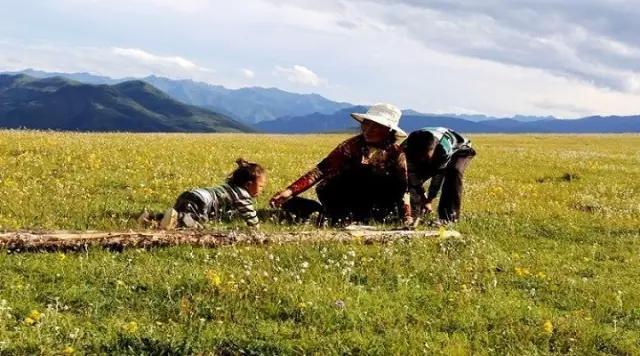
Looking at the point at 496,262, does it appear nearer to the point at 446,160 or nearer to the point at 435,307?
the point at 435,307

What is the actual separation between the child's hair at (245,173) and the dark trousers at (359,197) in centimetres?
191

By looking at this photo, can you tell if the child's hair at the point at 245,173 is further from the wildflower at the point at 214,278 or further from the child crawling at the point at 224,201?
the wildflower at the point at 214,278

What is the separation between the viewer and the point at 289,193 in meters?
13.8

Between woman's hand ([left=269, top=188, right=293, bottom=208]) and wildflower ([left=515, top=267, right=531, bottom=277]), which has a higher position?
woman's hand ([left=269, top=188, right=293, bottom=208])

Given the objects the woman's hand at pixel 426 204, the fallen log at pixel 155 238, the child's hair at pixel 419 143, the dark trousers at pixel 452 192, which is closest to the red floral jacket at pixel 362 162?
the child's hair at pixel 419 143

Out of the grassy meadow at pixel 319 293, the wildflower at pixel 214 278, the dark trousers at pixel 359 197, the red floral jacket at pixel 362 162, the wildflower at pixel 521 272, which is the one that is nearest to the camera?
the grassy meadow at pixel 319 293

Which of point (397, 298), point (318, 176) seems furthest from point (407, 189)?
point (397, 298)

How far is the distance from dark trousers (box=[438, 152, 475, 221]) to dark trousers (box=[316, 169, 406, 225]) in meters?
1.13

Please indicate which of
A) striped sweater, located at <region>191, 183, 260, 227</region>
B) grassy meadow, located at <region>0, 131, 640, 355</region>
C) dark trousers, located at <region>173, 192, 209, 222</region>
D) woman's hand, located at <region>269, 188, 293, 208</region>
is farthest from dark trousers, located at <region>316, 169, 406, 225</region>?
dark trousers, located at <region>173, 192, 209, 222</region>

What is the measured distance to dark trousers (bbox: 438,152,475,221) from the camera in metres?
15.3

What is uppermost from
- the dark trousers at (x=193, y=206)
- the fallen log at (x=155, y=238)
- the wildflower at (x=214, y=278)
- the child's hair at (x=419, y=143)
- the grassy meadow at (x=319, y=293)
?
the child's hair at (x=419, y=143)

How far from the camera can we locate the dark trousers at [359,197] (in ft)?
49.0

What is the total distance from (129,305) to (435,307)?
3813 millimetres

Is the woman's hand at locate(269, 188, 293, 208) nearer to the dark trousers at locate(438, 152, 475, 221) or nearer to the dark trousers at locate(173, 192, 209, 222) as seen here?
the dark trousers at locate(173, 192, 209, 222)
